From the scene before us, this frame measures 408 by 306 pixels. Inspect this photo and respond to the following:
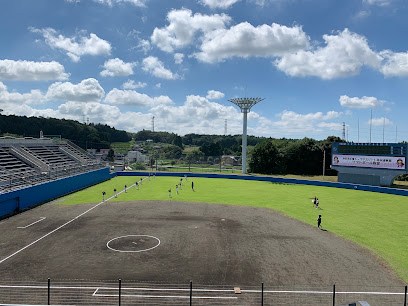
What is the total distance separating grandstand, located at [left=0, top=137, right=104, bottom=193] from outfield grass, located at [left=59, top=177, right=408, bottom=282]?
490 cm

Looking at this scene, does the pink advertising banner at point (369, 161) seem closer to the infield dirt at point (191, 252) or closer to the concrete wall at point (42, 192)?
the infield dirt at point (191, 252)

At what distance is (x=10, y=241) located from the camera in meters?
20.9

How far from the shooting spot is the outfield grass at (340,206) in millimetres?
21219

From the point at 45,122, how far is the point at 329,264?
151 m

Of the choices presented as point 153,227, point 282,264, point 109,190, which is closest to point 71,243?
point 153,227

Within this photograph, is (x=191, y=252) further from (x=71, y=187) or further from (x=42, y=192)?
(x=71, y=187)

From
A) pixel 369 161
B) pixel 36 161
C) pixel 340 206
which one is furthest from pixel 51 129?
pixel 340 206

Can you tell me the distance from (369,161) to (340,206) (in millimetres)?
20276

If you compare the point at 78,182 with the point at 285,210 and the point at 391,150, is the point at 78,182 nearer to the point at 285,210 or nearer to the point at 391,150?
the point at 285,210

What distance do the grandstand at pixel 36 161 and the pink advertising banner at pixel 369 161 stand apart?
157 ft

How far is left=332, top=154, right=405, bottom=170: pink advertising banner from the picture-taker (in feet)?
153

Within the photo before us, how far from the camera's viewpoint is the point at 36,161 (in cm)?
4294

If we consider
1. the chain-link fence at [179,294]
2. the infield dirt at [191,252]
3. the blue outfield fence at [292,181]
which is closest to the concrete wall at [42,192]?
the infield dirt at [191,252]

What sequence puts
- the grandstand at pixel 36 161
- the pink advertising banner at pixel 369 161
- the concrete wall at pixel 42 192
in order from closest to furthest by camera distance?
the concrete wall at pixel 42 192 < the grandstand at pixel 36 161 < the pink advertising banner at pixel 369 161
